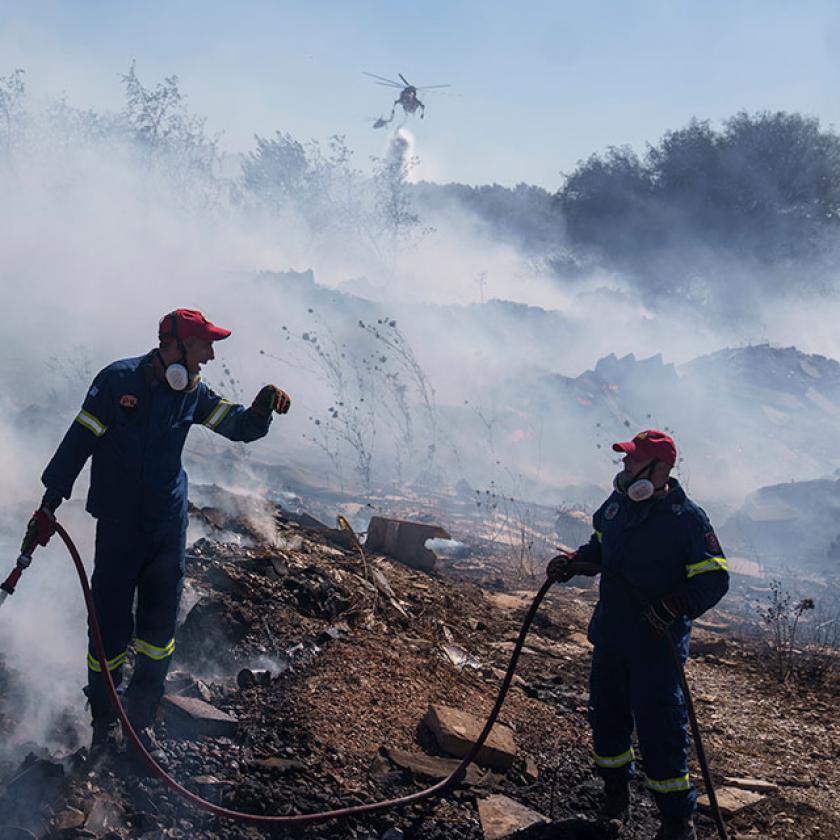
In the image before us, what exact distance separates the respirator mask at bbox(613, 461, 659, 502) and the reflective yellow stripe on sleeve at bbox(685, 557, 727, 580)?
0.36 metres

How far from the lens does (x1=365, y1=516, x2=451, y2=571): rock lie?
8.55 meters

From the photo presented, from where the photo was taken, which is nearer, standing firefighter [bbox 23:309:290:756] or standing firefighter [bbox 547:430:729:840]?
standing firefighter [bbox 547:430:729:840]

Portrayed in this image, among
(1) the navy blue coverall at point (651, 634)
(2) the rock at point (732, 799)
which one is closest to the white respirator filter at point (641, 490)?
(1) the navy blue coverall at point (651, 634)

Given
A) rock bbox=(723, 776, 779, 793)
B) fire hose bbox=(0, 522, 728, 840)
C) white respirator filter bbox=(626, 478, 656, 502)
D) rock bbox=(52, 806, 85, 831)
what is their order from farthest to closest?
1. rock bbox=(723, 776, 779, 793)
2. white respirator filter bbox=(626, 478, 656, 502)
3. fire hose bbox=(0, 522, 728, 840)
4. rock bbox=(52, 806, 85, 831)

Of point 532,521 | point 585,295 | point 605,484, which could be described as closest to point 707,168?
point 585,295

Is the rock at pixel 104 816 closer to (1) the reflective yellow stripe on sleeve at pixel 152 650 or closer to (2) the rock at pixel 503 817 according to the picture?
(1) the reflective yellow stripe on sleeve at pixel 152 650

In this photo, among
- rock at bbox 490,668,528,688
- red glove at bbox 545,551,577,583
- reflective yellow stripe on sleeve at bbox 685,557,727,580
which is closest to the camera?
reflective yellow stripe on sleeve at bbox 685,557,727,580

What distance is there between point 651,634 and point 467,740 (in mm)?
1231

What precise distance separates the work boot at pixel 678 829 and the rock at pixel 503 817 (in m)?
0.55

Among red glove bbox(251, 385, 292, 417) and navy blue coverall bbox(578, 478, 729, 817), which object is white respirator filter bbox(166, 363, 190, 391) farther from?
navy blue coverall bbox(578, 478, 729, 817)

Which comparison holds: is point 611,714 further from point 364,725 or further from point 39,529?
point 39,529

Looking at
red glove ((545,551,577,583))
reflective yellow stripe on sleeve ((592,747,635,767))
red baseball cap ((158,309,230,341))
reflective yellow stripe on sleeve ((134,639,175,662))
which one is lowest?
reflective yellow stripe on sleeve ((592,747,635,767))

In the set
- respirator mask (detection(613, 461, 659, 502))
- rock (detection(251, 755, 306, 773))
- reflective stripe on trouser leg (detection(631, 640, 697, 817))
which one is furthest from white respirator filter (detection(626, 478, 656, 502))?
rock (detection(251, 755, 306, 773))

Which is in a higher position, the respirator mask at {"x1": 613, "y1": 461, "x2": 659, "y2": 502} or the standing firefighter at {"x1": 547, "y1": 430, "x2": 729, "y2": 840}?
the respirator mask at {"x1": 613, "y1": 461, "x2": 659, "y2": 502}
